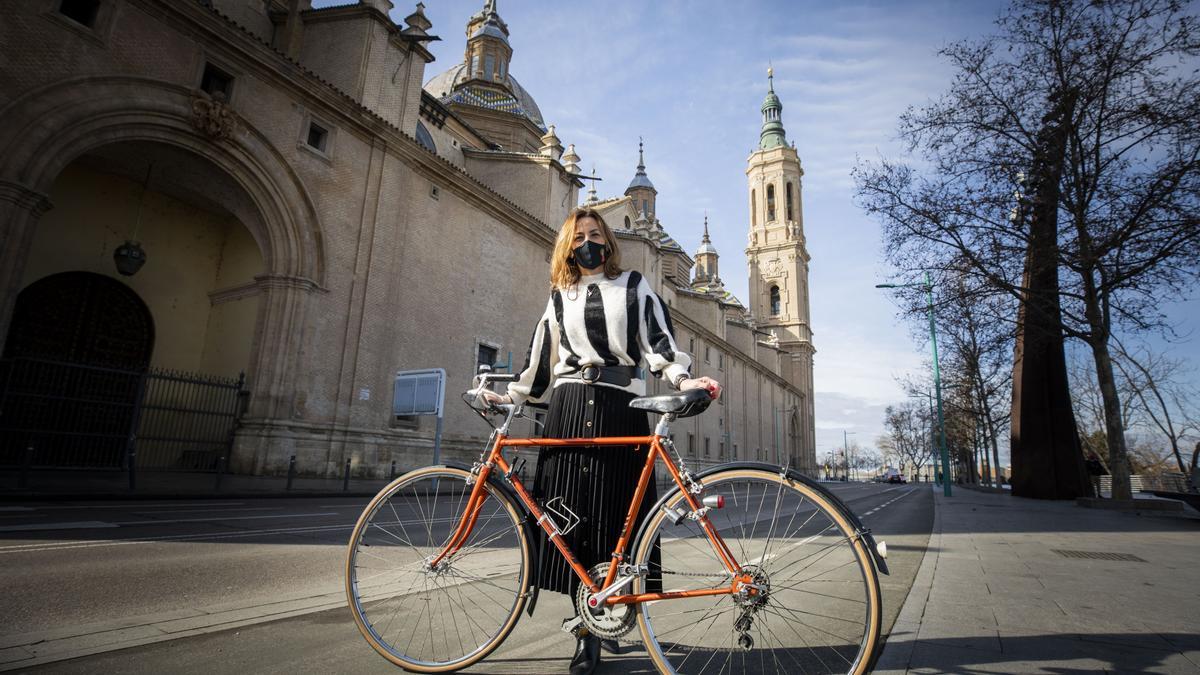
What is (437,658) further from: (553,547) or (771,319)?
(771,319)

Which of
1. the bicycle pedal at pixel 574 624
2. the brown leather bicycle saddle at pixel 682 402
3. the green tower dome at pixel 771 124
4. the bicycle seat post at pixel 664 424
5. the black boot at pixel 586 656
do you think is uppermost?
the green tower dome at pixel 771 124

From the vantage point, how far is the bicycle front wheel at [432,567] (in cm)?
227

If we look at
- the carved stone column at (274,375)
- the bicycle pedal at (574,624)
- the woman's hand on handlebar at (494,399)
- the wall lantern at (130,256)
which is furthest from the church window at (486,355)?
the bicycle pedal at (574,624)

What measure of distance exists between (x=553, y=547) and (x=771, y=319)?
71.9 meters

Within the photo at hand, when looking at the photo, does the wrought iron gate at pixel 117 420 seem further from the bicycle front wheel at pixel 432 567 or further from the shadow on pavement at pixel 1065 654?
the shadow on pavement at pixel 1065 654

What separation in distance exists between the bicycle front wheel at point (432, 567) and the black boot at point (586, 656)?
0.30 meters

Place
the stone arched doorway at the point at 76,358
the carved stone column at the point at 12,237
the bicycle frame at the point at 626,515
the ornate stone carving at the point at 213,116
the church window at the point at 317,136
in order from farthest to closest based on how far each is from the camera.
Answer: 1. the church window at the point at 317,136
2. the ornate stone carving at the point at 213,116
3. the stone arched doorway at the point at 76,358
4. the carved stone column at the point at 12,237
5. the bicycle frame at the point at 626,515

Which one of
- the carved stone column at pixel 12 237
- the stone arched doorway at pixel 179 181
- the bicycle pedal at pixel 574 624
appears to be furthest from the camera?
the stone arched doorway at pixel 179 181

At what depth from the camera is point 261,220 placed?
15.1 m

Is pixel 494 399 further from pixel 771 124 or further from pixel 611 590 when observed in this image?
pixel 771 124

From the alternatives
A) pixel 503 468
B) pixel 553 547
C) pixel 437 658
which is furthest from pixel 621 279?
pixel 437 658

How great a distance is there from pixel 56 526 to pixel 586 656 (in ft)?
21.2

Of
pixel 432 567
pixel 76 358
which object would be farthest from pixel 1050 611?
pixel 76 358

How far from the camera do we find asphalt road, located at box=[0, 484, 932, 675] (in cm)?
232
